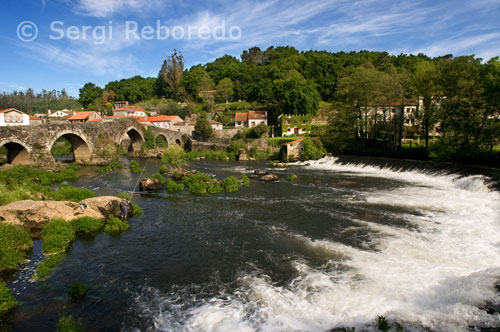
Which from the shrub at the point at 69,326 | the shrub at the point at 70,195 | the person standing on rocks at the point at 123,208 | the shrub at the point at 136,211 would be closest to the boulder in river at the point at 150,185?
the shrub at the point at 70,195

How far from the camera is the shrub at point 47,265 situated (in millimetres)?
13812

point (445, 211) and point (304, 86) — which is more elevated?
point (304, 86)

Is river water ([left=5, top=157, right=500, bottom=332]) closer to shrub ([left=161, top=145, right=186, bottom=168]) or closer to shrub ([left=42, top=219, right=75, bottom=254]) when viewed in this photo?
shrub ([left=42, top=219, right=75, bottom=254])

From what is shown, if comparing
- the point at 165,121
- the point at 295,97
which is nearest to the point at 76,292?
the point at 295,97

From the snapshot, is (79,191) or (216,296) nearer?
(216,296)

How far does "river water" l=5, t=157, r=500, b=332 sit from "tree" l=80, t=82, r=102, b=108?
398 feet

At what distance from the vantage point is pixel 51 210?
1942cm

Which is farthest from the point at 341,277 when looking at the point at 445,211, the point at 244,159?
the point at 244,159

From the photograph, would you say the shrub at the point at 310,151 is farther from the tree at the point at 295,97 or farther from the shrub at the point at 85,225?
the shrub at the point at 85,225

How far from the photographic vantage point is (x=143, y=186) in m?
31.5

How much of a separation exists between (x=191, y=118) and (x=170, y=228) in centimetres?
8009

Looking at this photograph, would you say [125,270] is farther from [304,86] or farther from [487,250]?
[304,86]

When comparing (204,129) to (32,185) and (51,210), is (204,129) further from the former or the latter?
(51,210)

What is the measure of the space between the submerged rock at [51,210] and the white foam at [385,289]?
39.4ft
